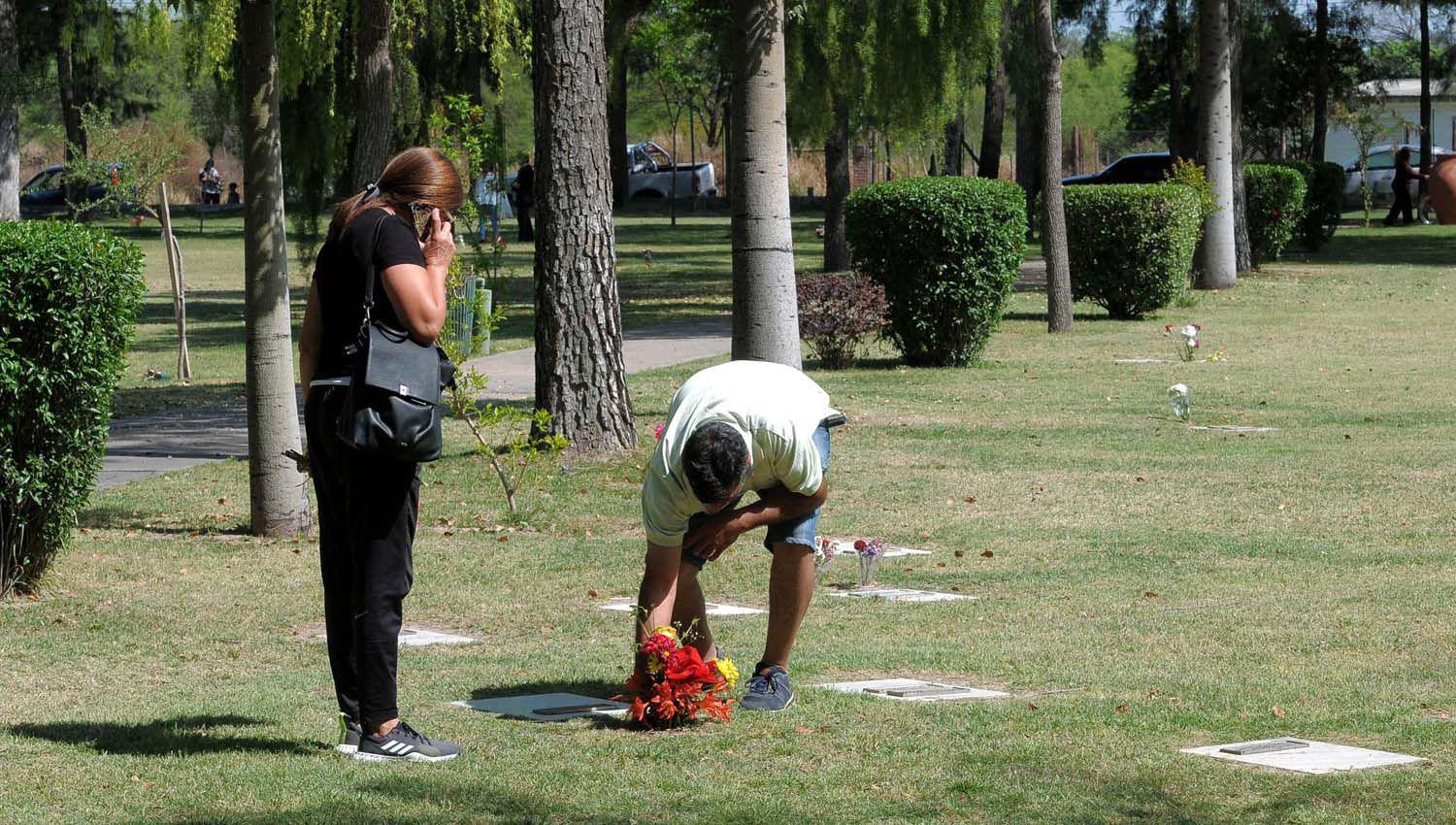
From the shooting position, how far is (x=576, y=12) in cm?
1179

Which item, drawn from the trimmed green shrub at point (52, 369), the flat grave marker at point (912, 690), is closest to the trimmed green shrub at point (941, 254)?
the trimmed green shrub at point (52, 369)

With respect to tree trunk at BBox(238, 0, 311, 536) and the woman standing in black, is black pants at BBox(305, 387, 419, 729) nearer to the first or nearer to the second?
the woman standing in black

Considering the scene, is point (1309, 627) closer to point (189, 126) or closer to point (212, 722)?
point (212, 722)

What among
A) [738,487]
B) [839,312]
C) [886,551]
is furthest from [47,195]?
[738,487]

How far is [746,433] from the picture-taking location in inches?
206

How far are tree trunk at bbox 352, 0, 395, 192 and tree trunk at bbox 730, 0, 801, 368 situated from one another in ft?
14.1

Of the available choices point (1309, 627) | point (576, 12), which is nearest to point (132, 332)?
point (576, 12)

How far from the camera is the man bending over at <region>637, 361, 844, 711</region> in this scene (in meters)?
5.10

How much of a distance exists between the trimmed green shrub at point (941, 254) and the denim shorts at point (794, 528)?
39.9 ft

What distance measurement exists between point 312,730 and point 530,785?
108cm

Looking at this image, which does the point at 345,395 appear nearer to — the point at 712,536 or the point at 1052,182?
the point at 712,536

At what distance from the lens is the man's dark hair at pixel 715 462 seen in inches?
198

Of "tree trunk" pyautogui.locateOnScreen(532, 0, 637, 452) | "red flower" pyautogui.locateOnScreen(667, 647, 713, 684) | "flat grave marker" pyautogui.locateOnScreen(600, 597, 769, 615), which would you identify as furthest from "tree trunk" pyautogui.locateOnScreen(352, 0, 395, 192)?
"red flower" pyautogui.locateOnScreen(667, 647, 713, 684)

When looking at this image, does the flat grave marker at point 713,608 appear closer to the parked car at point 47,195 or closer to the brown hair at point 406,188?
the brown hair at point 406,188
